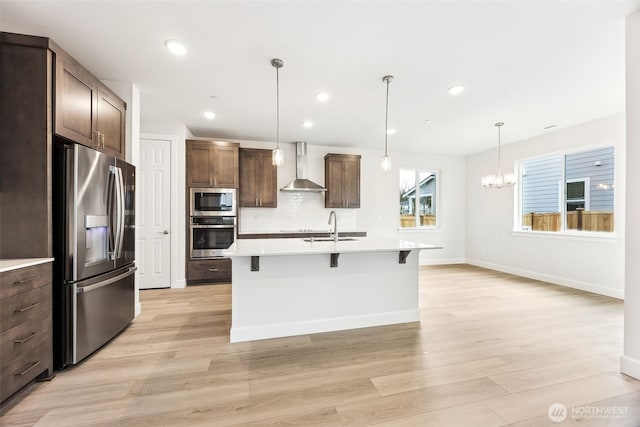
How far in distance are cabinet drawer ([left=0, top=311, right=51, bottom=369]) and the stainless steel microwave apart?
2.69 metres

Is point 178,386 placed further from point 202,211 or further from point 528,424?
point 202,211

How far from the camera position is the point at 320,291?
2783mm

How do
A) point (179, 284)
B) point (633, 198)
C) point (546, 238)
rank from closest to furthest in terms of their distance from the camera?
point (633, 198)
point (179, 284)
point (546, 238)

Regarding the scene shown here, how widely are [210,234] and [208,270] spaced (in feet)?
1.96

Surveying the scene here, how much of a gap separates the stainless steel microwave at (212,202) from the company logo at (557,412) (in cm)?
434

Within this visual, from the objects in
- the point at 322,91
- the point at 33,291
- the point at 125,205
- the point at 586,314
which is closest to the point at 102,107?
the point at 125,205

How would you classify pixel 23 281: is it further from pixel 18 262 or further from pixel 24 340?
pixel 24 340

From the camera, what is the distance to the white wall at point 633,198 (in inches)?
76.2

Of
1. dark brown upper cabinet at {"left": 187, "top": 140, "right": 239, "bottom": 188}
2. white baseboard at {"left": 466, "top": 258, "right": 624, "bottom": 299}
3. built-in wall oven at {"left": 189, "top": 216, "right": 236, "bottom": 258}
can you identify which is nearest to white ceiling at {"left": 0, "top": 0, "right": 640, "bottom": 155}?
dark brown upper cabinet at {"left": 187, "top": 140, "right": 239, "bottom": 188}

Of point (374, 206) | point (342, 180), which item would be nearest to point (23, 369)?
point (342, 180)

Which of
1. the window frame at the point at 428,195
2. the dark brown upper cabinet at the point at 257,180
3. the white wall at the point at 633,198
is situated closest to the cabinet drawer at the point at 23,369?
the dark brown upper cabinet at the point at 257,180

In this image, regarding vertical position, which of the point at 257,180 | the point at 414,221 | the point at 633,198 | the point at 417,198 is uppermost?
the point at 257,180

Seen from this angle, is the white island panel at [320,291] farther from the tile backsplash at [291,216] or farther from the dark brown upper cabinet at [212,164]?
the tile backsplash at [291,216]

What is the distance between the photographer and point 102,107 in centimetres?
257
